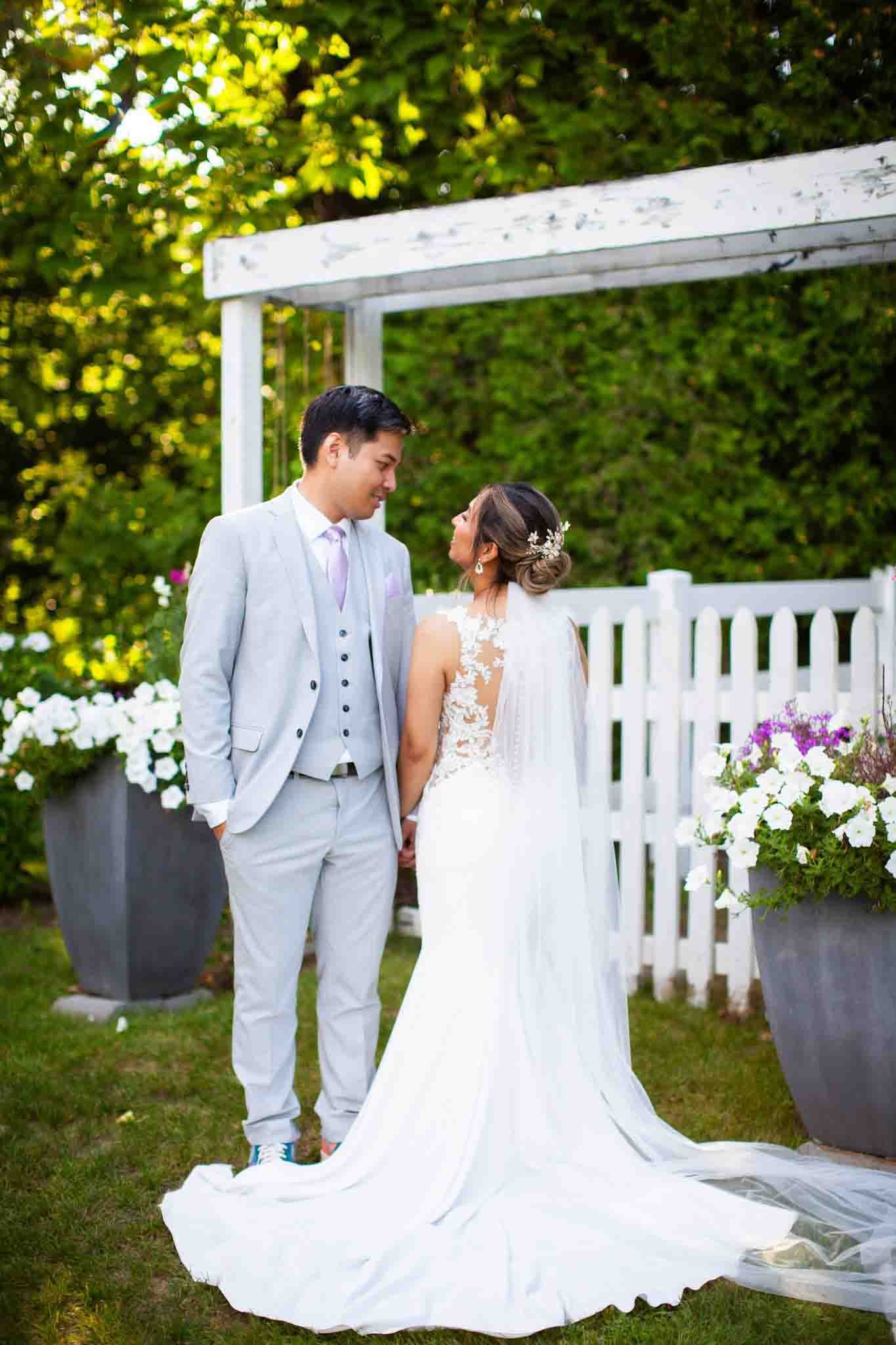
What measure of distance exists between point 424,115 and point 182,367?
3.22 meters

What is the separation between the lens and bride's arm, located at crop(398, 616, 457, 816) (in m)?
3.37

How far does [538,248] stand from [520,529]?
1.54m

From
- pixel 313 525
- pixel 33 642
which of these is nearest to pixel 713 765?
pixel 313 525

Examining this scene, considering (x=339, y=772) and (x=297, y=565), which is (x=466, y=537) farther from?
(x=339, y=772)

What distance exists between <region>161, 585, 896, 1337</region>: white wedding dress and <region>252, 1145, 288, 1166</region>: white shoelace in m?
0.08

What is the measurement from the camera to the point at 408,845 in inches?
145

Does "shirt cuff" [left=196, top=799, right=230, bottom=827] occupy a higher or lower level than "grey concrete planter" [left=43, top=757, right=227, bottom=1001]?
higher

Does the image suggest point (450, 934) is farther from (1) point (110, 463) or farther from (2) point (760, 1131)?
(1) point (110, 463)

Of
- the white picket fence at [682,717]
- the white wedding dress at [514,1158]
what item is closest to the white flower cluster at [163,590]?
the white picket fence at [682,717]

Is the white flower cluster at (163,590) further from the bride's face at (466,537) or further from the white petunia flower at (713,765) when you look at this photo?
the white petunia flower at (713,765)

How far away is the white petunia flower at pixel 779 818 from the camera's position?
3.41 metres

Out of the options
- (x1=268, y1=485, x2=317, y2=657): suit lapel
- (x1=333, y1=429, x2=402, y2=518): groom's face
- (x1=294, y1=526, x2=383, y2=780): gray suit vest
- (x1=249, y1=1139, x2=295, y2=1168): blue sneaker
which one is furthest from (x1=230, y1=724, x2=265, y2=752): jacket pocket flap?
(x1=249, y1=1139, x2=295, y2=1168): blue sneaker

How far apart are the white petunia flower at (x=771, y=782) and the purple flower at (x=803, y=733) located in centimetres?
20

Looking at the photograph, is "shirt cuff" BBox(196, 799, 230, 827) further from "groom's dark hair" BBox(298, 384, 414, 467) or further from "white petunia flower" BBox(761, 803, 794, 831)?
"white petunia flower" BBox(761, 803, 794, 831)
